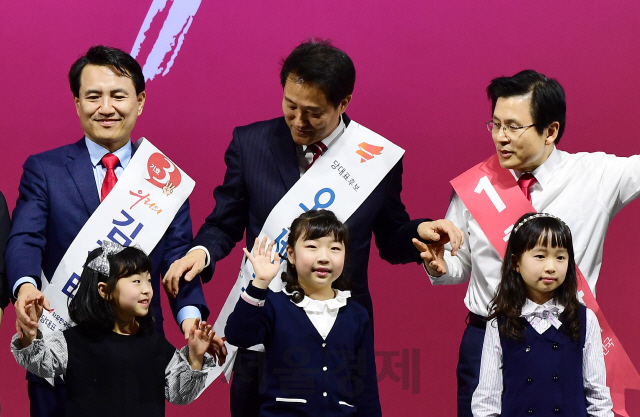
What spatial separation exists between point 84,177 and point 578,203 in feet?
4.98

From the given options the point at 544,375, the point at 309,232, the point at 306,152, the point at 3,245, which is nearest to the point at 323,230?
the point at 309,232

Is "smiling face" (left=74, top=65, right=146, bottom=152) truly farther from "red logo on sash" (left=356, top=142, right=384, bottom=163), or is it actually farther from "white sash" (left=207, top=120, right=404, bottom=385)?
"red logo on sash" (left=356, top=142, right=384, bottom=163)

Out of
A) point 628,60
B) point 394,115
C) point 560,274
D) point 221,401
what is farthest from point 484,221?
point 221,401

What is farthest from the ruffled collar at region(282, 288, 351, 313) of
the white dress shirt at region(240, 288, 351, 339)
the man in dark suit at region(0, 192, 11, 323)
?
the man in dark suit at region(0, 192, 11, 323)

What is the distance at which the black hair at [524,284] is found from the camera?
7.88 feet

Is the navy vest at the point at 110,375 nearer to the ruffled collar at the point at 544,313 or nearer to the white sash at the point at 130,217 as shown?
the white sash at the point at 130,217

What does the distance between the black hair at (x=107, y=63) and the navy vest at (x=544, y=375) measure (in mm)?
1418

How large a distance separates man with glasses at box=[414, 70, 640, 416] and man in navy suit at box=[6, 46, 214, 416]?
2.70 ft

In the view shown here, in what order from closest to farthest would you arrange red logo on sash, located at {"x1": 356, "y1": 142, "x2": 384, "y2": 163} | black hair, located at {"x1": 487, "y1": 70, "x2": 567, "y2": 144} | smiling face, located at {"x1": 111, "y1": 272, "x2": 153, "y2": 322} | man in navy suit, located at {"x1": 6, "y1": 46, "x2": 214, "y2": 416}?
smiling face, located at {"x1": 111, "y1": 272, "x2": 153, "y2": 322}, man in navy suit, located at {"x1": 6, "y1": 46, "x2": 214, "y2": 416}, black hair, located at {"x1": 487, "y1": 70, "x2": 567, "y2": 144}, red logo on sash, located at {"x1": 356, "y1": 142, "x2": 384, "y2": 163}

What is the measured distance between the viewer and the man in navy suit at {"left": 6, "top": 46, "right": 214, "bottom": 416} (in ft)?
8.21

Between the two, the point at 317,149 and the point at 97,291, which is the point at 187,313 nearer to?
the point at 97,291

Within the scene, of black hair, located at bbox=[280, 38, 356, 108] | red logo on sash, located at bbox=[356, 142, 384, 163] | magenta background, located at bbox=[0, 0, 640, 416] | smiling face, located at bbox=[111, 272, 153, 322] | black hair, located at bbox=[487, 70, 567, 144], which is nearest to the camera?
smiling face, located at bbox=[111, 272, 153, 322]

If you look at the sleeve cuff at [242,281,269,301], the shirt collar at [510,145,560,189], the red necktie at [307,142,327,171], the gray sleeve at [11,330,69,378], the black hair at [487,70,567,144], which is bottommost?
the gray sleeve at [11,330,69,378]

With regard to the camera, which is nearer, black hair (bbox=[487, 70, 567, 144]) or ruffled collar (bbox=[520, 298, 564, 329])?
ruffled collar (bbox=[520, 298, 564, 329])
